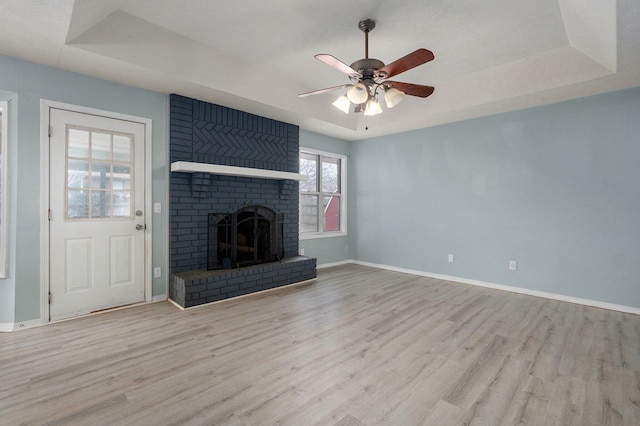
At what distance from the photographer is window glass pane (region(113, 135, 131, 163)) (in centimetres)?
340

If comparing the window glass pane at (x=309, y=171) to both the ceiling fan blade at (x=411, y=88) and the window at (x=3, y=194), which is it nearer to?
the ceiling fan blade at (x=411, y=88)

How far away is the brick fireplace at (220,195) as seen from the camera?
374 cm

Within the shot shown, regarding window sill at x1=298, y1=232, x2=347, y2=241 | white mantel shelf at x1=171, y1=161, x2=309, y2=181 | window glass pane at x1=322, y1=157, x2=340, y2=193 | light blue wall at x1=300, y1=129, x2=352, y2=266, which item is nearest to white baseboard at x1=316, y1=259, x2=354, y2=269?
light blue wall at x1=300, y1=129, x2=352, y2=266

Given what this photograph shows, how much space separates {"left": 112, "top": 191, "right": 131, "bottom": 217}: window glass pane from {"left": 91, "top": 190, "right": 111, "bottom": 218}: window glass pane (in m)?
0.06

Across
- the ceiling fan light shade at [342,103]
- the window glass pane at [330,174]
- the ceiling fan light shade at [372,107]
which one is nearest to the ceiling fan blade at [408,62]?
the ceiling fan light shade at [372,107]

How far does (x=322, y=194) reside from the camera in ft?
19.3

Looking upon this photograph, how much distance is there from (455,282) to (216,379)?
3.88m

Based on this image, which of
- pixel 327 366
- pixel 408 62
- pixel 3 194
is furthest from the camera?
pixel 3 194

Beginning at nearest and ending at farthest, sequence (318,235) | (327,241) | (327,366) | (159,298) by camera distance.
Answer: (327,366) < (159,298) < (318,235) < (327,241)

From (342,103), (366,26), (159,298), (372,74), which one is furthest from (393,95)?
(159,298)

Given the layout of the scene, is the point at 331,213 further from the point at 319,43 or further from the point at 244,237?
the point at 319,43

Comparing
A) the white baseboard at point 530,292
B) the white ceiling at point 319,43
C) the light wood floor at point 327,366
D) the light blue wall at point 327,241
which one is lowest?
the light wood floor at point 327,366

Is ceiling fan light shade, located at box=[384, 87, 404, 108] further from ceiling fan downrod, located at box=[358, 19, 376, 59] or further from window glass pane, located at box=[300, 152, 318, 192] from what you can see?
window glass pane, located at box=[300, 152, 318, 192]

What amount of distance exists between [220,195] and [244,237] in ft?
2.28
